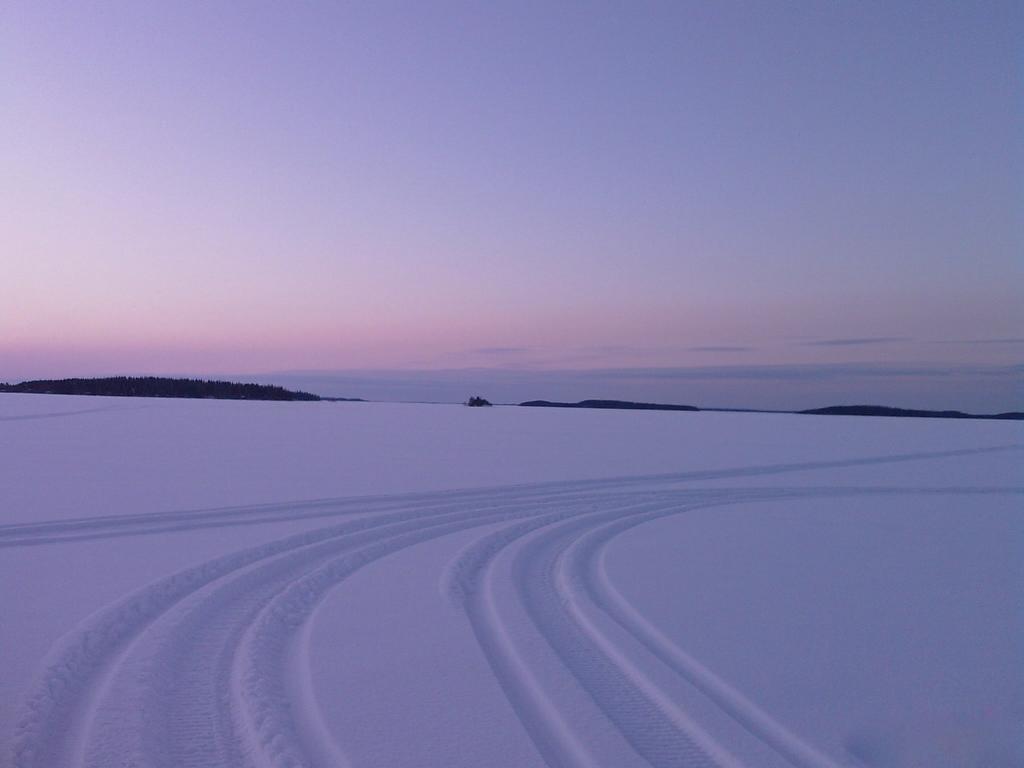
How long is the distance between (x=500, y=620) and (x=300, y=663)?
1.35 metres

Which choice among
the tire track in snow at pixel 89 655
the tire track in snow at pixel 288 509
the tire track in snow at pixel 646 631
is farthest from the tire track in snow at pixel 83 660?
the tire track in snow at pixel 646 631

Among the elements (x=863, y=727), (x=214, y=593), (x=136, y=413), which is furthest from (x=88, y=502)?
(x=136, y=413)

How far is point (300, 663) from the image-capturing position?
14.1ft

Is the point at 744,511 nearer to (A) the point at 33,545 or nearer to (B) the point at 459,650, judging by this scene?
(B) the point at 459,650

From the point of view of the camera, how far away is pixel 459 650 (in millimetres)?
4559

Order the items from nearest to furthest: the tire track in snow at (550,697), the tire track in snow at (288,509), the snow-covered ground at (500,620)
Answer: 1. the tire track in snow at (550,697)
2. the snow-covered ground at (500,620)
3. the tire track in snow at (288,509)

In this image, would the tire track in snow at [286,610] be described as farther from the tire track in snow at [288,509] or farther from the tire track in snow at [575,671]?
the tire track in snow at [288,509]

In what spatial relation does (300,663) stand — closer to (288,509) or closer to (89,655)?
(89,655)

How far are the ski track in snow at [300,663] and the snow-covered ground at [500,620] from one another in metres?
0.02

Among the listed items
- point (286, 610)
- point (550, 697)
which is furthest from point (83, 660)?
point (550, 697)

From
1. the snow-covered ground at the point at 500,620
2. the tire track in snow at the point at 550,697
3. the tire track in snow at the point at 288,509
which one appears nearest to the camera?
the tire track in snow at the point at 550,697

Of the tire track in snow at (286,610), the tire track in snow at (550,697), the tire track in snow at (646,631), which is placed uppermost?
the tire track in snow at (286,610)

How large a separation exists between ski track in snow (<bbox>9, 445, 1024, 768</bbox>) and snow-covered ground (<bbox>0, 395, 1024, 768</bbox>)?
0.06ft

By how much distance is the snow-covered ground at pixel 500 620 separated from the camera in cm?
346
